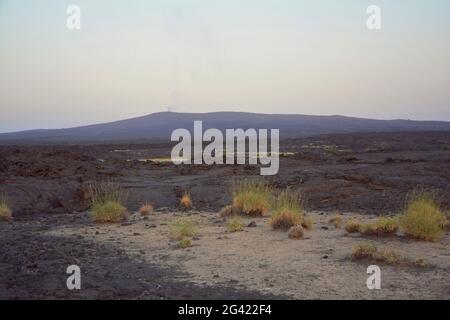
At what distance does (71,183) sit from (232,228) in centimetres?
920

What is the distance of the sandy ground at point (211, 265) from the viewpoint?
7.35 m

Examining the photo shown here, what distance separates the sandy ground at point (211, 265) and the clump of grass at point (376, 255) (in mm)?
169

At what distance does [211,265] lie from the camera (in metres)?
8.89

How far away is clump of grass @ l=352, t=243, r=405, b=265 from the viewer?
8672 mm

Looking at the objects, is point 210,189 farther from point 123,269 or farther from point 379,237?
point 123,269

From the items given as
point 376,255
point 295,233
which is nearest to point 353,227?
point 295,233
